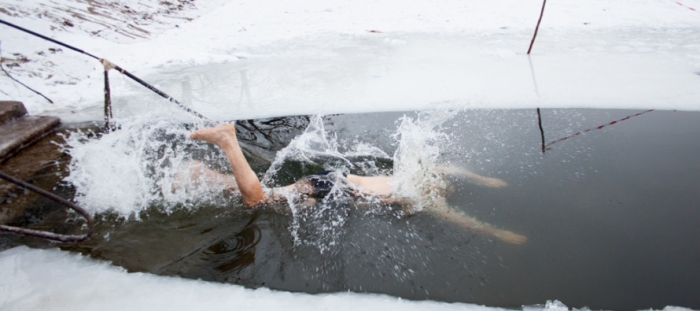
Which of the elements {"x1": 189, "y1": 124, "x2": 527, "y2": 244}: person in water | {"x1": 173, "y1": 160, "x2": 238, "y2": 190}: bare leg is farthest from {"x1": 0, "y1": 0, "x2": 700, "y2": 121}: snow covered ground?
{"x1": 189, "y1": 124, "x2": 527, "y2": 244}: person in water

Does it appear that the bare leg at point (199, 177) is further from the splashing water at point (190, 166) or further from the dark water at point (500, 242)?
the dark water at point (500, 242)

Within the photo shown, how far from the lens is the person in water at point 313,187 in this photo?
2.45 metres

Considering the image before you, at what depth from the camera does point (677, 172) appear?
289 centimetres

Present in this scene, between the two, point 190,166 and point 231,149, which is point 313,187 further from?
point 190,166

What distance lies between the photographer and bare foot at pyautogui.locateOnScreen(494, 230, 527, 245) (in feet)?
7.75

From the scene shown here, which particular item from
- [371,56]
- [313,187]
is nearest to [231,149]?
[313,187]

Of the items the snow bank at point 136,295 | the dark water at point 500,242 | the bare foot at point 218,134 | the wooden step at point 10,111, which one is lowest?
the snow bank at point 136,295

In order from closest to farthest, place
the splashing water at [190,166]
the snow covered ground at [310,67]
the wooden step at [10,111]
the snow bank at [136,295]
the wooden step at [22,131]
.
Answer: the snow bank at [136,295] < the snow covered ground at [310,67] < the splashing water at [190,166] < the wooden step at [22,131] < the wooden step at [10,111]

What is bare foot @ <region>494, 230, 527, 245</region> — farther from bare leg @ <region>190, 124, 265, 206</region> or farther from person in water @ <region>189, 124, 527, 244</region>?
bare leg @ <region>190, 124, 265, 206</region>

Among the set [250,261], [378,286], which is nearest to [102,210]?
[250,261]

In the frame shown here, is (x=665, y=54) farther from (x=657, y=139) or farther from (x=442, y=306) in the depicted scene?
(x=442, y=306)

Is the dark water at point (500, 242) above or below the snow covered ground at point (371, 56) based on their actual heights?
below

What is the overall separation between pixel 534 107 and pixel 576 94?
2.00 feet

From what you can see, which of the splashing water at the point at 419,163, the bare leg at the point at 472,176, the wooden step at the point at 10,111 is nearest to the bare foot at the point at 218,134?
the splashing water at the point at 419,163
